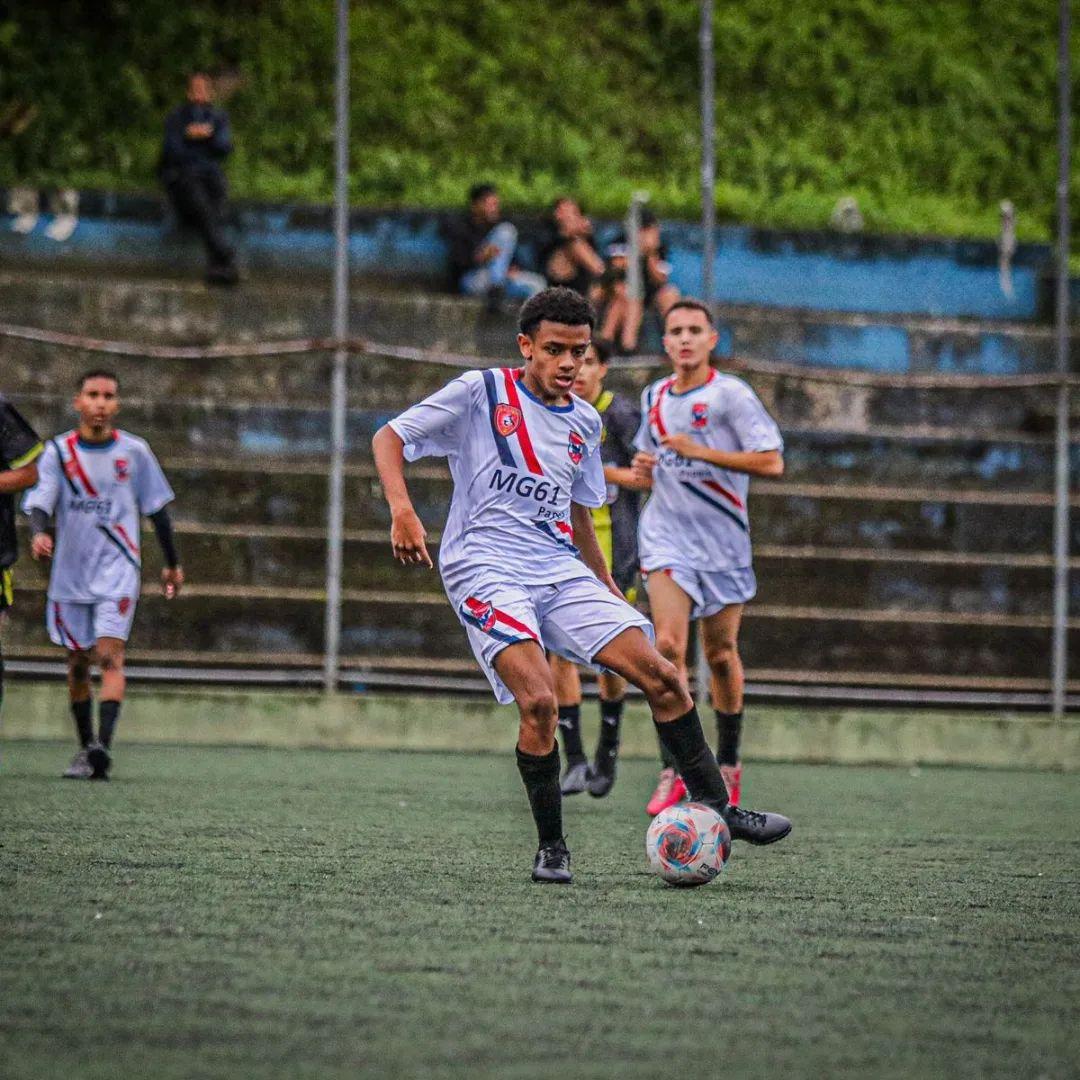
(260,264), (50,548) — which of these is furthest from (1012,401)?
(50,548)

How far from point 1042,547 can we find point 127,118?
912 cm

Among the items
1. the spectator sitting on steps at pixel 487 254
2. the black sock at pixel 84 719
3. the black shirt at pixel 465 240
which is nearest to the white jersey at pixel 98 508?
the black sock at pixel 84 719

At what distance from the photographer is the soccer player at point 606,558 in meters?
9.34

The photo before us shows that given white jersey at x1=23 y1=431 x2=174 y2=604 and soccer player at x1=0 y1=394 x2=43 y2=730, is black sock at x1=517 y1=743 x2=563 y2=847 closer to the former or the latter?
soccer player at x1=0 y1=394 x2=43 y2=730

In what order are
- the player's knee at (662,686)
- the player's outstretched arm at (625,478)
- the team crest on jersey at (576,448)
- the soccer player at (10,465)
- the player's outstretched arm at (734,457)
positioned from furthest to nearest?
the soccer player at (10,465) < the player's outstretched arm at (625,478) < the player's outstretched arm at (734,457) < the team crest on jersey at (576,448) < the player's knee at (662,686)

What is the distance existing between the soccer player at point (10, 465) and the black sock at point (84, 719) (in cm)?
175

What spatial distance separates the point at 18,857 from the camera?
605 centimetres

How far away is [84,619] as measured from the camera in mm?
10438

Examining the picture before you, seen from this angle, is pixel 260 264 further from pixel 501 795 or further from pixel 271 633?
pixel 501 795

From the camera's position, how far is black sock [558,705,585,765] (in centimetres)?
959

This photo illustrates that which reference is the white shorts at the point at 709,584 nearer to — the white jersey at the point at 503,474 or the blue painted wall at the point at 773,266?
the white jersey at the point at 503,474

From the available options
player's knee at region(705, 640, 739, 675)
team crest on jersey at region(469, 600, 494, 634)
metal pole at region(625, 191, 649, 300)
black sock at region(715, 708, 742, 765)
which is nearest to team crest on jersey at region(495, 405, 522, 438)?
team crest on jersey at region(469, 600, 494, 634)

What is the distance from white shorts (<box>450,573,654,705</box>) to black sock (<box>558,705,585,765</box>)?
11.3 feet

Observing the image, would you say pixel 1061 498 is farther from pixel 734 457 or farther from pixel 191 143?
pixel 191 143
